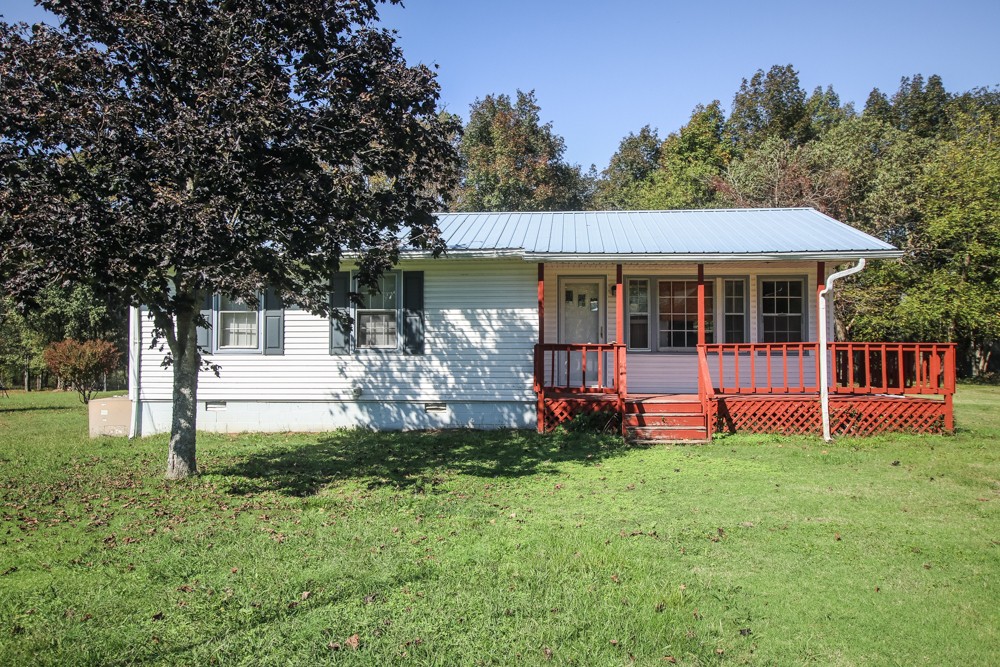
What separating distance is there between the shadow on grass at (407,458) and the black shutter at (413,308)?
1.67 meters

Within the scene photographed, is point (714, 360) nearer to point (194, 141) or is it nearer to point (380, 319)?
point (380, 319)

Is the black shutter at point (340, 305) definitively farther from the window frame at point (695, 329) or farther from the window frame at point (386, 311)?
the window frame at point (695, 329)

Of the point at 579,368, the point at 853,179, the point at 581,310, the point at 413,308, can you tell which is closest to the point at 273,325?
the point at 413,308

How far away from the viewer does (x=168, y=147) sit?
6211mm

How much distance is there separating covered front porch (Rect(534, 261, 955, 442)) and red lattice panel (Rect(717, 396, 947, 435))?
2 centimetres

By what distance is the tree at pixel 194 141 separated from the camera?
6.07m

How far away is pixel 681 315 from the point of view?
12.8 m

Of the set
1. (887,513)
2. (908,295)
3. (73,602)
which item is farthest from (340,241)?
(908,295)

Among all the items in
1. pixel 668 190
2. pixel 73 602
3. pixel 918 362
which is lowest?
pixel 73 602

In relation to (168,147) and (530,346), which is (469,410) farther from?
(168,147)

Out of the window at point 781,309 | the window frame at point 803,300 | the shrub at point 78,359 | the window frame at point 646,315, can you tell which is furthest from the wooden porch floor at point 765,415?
the shrub at point 78,359

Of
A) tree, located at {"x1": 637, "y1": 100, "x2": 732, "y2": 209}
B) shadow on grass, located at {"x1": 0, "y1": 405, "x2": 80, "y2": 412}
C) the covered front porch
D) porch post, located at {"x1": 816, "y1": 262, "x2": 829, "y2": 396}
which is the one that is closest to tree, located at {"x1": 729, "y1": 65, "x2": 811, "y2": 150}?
tree, located at {"x1": 637, "y1": 100, "x2": 732, "y2": 209}

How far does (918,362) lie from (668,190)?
19786 millimetres

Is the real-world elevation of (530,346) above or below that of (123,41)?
below
